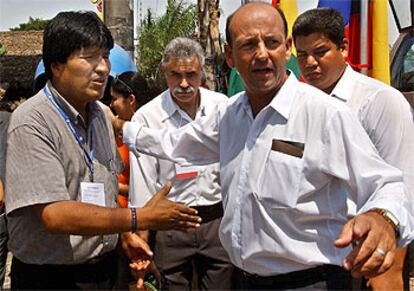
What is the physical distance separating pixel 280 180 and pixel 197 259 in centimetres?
160

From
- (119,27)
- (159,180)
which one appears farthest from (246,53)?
(119,27)

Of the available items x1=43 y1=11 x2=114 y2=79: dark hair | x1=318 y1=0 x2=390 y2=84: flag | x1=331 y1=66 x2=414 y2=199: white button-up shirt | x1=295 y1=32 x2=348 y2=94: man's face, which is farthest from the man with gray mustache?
x1=318 y1=0 x2=390 y2=84: flag

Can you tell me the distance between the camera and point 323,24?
328 centimetres

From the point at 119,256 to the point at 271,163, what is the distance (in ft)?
3.34

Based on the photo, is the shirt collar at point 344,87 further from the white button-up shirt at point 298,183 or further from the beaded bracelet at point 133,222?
the beaded bracelet at point 133,222

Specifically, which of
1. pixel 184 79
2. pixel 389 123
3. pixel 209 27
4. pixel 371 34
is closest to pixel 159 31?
pixel 209 27

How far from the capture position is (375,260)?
1634mm

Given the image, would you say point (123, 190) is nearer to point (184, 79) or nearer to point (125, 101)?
point (125, 101)

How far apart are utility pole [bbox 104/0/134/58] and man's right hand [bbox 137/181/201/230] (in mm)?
3984

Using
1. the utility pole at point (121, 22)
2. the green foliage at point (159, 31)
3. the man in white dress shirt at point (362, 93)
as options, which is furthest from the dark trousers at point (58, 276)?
the green foliage at point (159, 31)

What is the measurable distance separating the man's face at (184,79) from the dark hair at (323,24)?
2.46ft

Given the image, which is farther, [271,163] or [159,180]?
[159,180]

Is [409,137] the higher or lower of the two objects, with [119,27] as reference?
lower

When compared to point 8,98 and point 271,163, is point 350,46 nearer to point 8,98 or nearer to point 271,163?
point 271,163
